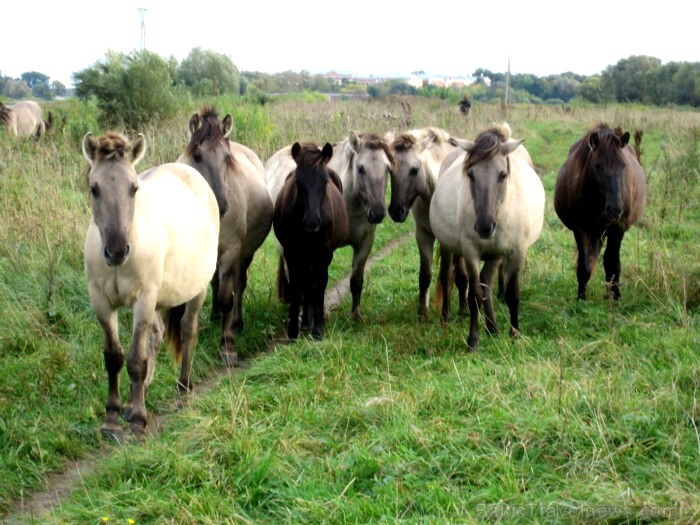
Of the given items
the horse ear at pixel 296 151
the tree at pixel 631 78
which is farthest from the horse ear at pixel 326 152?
the tree at pixel 631 78

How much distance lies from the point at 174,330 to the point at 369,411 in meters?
2.52

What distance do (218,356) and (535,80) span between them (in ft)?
298

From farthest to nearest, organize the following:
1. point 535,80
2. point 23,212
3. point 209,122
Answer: point 535,80
point 23,212
point 209,122

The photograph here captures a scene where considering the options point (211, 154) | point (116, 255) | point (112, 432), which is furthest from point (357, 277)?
point (116, 255)

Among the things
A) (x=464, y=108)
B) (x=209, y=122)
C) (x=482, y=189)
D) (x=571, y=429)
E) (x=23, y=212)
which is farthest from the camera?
(x=464, y=108)

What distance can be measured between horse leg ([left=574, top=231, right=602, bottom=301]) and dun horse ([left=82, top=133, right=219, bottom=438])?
4.25 m

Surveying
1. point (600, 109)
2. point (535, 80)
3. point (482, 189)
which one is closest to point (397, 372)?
point (482, 189)

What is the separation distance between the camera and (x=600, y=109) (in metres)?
40.2

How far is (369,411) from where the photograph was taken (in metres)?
5.20

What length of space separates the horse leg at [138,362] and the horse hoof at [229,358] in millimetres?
1569

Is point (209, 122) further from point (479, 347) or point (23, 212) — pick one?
point (479, 347)

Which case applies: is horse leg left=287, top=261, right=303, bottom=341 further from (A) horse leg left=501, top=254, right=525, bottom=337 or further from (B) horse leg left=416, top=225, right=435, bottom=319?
(A) horse leg left=501, top=254, right=525, bottom=337

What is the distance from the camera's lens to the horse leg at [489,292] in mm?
7441

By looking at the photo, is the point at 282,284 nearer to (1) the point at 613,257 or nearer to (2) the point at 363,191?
(2) the point at 363,191
